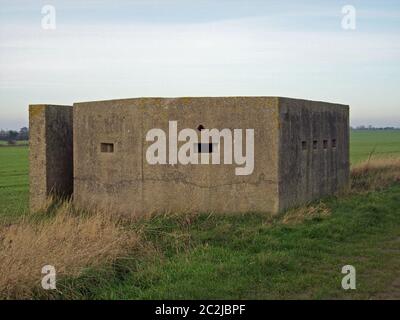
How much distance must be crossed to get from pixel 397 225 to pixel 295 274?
11.9ft

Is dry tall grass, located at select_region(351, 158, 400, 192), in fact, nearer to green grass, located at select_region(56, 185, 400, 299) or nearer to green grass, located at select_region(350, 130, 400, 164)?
green grass, located at select_region(350, 130, 400, 164)

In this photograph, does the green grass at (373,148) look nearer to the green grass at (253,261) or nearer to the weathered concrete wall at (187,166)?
the weathered concrete wall at (187,166)

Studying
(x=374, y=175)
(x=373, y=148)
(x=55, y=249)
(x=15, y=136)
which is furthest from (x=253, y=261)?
(x=15, y=136)

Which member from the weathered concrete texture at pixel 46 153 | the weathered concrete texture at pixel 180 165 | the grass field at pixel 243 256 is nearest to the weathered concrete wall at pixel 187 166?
the weathered concrete texture at pixel 180 165

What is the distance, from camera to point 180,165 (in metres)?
8.59

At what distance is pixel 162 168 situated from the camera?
8.65 m

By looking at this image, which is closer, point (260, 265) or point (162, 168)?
point (260, 265)

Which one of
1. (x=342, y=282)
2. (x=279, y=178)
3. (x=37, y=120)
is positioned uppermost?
(x=37, y=120)

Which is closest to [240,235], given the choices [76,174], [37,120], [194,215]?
[194,215]

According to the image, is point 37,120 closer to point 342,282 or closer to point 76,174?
point 76,174

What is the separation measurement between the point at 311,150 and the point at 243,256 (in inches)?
169

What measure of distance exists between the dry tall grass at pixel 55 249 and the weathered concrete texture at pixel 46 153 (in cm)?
263

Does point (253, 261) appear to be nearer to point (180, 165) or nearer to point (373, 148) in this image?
point (180, 165)

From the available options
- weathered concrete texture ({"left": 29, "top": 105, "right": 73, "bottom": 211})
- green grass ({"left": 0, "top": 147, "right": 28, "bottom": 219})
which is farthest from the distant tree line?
weathered concrete texture ({"left": 29, "top": 105, "right": 73, "bottom": 211})
